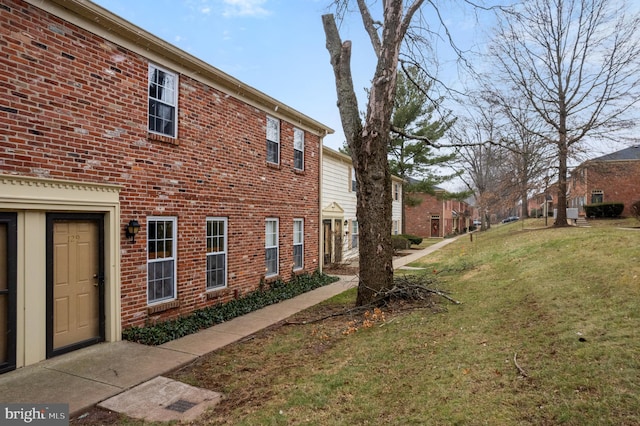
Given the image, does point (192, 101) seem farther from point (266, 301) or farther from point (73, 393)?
point (73, 393)

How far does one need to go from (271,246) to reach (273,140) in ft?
10.3

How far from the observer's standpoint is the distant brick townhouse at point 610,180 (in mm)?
20922

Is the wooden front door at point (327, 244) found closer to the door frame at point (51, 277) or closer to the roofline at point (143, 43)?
the roofline at point (143, 43)

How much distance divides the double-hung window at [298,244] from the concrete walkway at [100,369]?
5243 millimetres

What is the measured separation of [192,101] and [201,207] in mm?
2270

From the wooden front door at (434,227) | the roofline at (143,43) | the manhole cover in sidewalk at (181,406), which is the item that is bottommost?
the manhole cover in sidewalk at (181,406)

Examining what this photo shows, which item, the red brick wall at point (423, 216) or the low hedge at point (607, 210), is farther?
the red brick wall at point (423, 216)

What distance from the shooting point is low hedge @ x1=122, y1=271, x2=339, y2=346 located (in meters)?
6.55

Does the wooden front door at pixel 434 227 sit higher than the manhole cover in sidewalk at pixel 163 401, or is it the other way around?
the wooden front door at pixel 434 227

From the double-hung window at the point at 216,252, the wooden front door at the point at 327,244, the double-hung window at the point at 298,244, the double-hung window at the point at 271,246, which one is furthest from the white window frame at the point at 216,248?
the wooden front door at the point at 327,244

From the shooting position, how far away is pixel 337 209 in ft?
56.9

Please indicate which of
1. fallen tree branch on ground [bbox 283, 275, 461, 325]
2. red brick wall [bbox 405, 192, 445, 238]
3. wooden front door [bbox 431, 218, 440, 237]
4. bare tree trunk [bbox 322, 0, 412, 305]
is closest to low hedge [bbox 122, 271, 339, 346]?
fallen tree branch on ground [bbox 283, 275, 461, 325]

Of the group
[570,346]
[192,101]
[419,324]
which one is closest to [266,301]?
[419,324]

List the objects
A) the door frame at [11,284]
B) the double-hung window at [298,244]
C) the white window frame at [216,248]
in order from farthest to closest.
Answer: the double-hung window at [298,244] → the white window frame at [216,248] → the door frame at [11,284]
